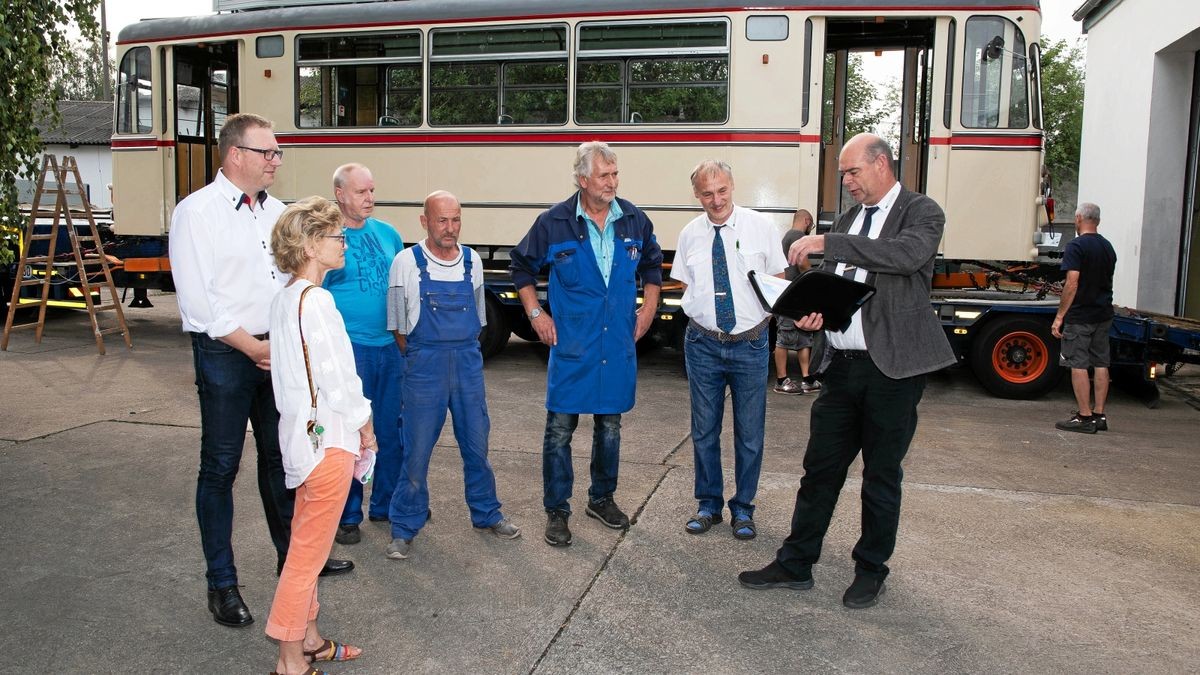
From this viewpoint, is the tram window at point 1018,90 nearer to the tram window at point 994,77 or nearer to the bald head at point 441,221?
the tram window at point 994,77

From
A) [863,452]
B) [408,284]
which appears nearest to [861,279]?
[863,452]

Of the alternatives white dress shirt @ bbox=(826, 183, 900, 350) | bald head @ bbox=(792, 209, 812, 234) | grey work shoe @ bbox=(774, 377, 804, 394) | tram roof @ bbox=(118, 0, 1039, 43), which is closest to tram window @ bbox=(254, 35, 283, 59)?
tram roof @ bbox=(118, 0, 1039, 43)

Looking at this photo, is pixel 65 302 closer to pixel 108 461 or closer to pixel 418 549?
pixel 108 461

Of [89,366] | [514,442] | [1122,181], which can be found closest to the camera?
[514,442]

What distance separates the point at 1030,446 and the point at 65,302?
11.1 meters

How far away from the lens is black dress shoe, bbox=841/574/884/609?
406 cm

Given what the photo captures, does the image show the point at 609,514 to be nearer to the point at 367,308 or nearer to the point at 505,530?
the point at 505,530

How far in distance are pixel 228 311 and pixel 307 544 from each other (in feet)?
3.11

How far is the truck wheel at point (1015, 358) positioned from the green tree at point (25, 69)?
7452 mm

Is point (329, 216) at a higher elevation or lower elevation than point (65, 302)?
higher

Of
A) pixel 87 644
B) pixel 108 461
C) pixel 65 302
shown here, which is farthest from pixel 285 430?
pixel 65 302

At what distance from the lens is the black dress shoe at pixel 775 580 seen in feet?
13.9

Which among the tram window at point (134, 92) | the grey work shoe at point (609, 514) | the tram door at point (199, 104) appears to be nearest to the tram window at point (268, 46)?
the tram door at point (199, 104)

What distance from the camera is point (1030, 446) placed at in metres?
7.05
